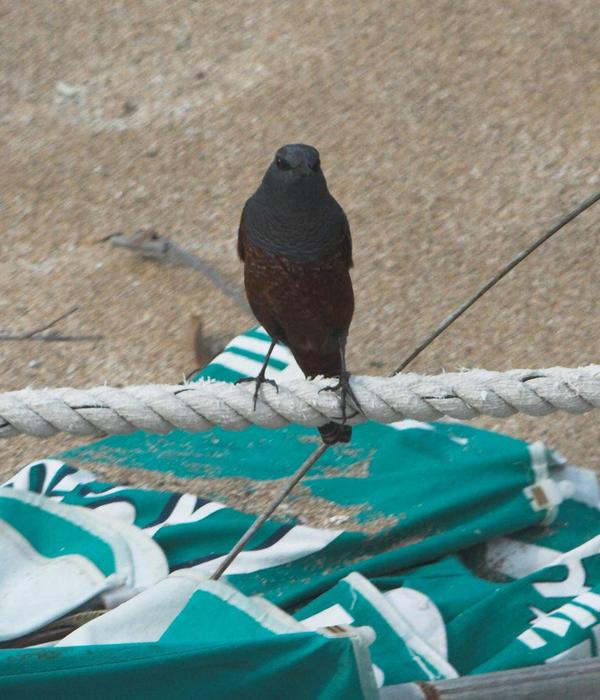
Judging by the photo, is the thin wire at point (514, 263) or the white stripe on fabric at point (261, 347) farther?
the white stripe on fabric at point (261, 347)

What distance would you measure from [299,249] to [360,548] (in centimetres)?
69

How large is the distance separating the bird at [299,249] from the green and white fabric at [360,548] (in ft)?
→ 1.52

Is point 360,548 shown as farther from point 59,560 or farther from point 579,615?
point 59,560

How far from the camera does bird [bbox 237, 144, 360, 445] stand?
226cm

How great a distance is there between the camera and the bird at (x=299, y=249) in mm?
2256

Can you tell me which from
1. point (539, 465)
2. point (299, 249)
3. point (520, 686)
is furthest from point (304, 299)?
point (520, 686)

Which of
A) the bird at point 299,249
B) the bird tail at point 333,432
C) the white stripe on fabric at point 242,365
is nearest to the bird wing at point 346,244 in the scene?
the bird at point 299,249

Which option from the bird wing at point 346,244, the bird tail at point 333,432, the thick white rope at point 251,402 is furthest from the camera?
the bird wing at point 346,244

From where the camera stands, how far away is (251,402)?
1751 millimetres

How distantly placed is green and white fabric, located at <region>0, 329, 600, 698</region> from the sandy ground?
0.55 metres

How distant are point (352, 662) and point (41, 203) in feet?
10.1

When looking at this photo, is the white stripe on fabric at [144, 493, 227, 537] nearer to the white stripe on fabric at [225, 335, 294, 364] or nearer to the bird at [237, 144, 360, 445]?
the bird at [237, 144, 360, 445]

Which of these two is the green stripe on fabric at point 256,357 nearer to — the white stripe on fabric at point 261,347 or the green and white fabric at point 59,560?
the white stripe on fabric at point 261,347

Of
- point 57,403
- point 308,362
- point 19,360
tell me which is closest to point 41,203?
point 19,360
